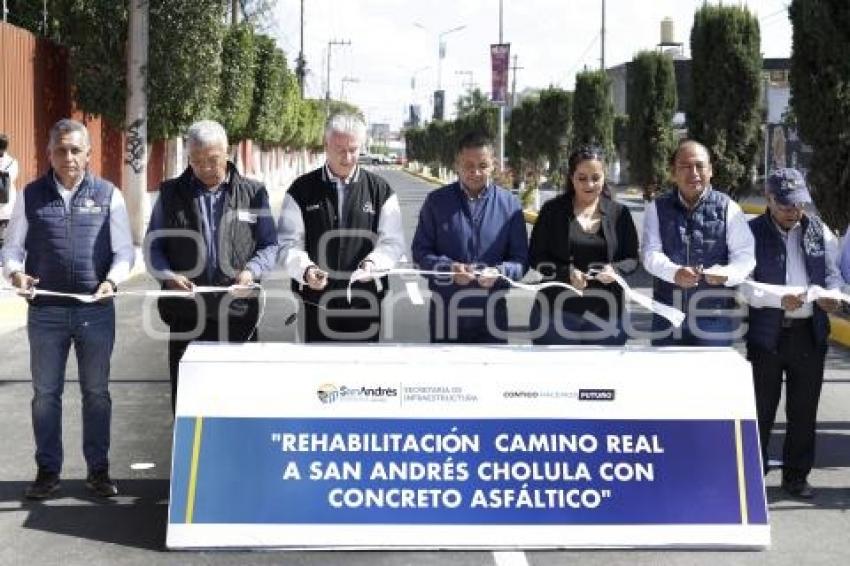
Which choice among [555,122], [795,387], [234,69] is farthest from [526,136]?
[795,387]

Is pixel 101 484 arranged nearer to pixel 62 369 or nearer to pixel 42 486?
pixel 42 486

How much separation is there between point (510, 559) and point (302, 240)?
2.01 meters

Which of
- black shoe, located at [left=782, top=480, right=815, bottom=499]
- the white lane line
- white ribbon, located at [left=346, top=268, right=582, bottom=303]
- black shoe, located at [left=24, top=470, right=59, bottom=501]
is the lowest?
the white lane line

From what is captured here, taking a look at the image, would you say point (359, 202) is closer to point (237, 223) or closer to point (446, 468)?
point (237, 223)

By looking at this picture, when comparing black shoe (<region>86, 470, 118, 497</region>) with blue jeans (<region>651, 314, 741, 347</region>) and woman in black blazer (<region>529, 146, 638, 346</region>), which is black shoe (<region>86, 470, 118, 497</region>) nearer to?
woman in black blazer (<region>529, 146, 638, 346</region>)

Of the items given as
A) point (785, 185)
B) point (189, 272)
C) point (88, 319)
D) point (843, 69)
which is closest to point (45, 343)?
point (88, 319)

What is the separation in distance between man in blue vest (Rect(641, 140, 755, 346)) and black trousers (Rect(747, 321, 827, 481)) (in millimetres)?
371

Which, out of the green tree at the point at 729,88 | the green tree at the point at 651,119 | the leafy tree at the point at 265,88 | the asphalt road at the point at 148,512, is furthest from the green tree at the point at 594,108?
the asphalt road at the point at 148,512

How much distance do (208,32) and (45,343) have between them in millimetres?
17840

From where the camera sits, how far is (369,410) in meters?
5.70

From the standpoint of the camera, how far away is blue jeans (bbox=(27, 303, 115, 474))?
21.0 feet

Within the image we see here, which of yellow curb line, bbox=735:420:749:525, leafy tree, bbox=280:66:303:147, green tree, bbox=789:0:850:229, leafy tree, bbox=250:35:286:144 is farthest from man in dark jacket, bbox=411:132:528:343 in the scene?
leafy tree, bbox=280:66:303:147

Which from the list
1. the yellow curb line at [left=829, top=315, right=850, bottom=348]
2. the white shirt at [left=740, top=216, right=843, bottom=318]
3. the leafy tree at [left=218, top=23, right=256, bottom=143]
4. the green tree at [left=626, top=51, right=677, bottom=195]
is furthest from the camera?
the leafy tree at [left=218, top=23, right=256, bottom=143]

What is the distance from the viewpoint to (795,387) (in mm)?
6859
